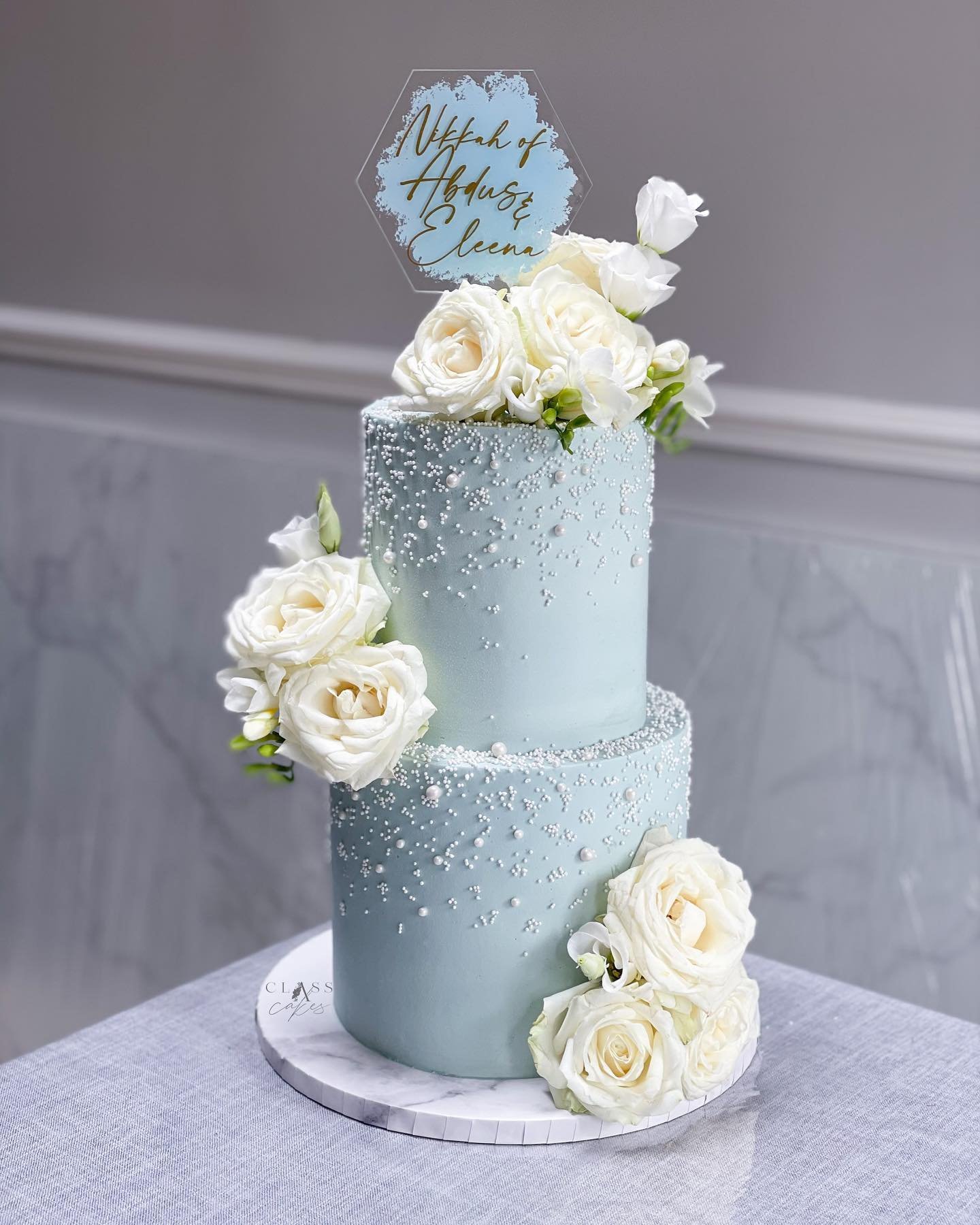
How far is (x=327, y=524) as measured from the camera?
88cm

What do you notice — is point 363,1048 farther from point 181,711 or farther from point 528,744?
point 181,711

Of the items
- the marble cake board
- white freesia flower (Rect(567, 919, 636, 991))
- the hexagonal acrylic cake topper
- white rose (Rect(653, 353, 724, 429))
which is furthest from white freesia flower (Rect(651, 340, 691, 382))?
the marble cake board

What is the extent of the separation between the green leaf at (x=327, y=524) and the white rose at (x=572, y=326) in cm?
16

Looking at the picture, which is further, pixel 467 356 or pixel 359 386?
pixel 359 386

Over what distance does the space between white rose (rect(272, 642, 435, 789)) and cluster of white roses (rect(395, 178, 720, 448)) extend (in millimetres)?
164

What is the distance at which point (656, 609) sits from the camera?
5.22 feet

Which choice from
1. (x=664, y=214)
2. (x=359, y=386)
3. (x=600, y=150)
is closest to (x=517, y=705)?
(x=664, y=214)

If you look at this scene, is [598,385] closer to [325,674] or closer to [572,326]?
[572,326]

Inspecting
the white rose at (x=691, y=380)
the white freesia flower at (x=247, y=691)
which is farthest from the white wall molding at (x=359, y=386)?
the white freesia flower at (x=247, y=691)

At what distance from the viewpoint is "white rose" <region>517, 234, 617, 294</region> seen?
861 millimetres

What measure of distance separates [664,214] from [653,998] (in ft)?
1.61

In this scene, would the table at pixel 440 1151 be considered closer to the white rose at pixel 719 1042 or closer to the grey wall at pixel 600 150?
the white rose at pixel 719 1042

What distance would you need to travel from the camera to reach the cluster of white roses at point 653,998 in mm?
831

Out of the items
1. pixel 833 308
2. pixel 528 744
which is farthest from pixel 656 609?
pixel 528 744
